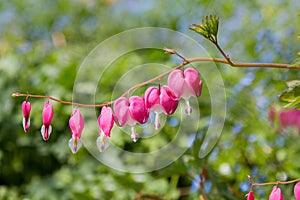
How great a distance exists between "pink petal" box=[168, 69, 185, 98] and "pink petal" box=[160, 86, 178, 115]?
2cm

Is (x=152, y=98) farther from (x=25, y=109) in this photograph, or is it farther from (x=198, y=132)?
(x=198, y=132)

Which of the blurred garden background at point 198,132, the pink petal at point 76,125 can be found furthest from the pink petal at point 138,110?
the blurred garden background at point 198,132

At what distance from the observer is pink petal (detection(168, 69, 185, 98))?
3.05ft

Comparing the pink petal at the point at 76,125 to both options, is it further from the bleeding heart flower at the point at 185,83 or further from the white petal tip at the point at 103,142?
the bleeding heart flower at the point at 185,83

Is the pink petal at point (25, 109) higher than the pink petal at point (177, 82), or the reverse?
the pink petal at point (177, 82)

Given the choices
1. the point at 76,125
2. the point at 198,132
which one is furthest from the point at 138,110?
the point at 198,132

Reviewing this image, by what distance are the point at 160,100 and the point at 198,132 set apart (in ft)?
2.47

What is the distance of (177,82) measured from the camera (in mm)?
933

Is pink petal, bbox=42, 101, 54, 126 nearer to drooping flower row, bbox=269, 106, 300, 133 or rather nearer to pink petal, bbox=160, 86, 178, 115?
pink petal, bbox=160, 86, 178, 115

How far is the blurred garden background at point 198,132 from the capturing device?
1.59 metres

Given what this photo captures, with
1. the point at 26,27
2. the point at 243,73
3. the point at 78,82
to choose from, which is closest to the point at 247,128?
the point at 243,73

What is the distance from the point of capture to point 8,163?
7.41 feet

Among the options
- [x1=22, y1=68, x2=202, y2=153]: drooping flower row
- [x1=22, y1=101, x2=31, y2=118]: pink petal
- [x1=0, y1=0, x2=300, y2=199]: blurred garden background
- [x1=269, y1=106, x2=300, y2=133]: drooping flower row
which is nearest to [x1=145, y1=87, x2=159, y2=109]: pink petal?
[x1=22, y1=68, x2=202, y2=153]: drooping flower row

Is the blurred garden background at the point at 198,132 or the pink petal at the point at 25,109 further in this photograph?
the blurred garden background at the point at 198,132
